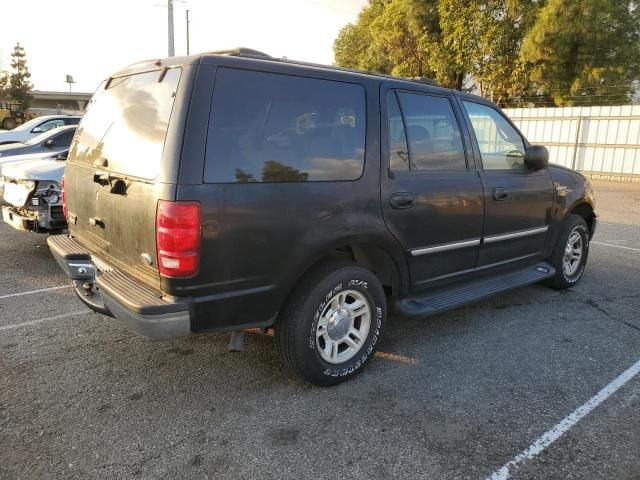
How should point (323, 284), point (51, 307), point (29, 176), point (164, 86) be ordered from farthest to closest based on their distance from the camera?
point (29, 176), point (51, 307), point (323, 284), point (164, 86)

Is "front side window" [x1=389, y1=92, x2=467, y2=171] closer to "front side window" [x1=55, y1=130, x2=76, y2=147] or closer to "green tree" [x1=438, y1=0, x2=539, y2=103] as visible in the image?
"front side window" [x1=55, y1=130, x2=76, y2=147]

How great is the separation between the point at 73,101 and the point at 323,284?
9278 cm

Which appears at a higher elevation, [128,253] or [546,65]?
[546,65]

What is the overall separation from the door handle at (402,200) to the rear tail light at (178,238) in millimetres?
1393

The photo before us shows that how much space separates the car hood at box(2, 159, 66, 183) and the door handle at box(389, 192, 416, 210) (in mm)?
4191

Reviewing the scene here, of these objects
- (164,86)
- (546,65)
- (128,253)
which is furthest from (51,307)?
(546,65)

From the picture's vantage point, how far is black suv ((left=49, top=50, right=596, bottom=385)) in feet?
8.86

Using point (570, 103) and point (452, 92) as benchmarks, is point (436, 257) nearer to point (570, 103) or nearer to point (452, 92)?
point (452, 92)

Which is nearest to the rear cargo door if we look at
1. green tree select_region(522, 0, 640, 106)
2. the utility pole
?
the utility pole

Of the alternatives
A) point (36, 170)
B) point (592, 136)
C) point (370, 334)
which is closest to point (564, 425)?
point (370, 334)

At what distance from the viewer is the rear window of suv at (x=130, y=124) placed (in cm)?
282

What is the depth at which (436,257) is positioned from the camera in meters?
3.84

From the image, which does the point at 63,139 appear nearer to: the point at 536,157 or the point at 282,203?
the point at 282,203

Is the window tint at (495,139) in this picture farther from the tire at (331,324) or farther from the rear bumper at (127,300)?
the rear bumper at (127,300)
